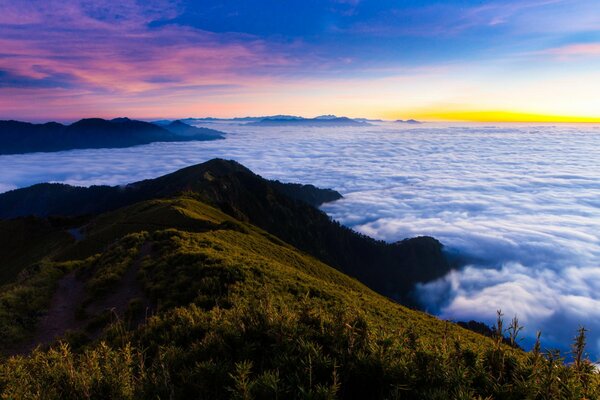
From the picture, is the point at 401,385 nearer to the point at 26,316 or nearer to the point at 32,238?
the point at 26,316

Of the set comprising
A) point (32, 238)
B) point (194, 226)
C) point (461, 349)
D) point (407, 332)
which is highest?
point (461, 349)

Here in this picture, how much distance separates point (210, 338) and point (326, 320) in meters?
2.41

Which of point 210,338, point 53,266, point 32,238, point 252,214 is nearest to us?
point 210,338

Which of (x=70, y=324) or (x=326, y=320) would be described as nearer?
(x=326, y=320)

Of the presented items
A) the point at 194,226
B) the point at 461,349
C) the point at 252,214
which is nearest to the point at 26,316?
the point at 461,349

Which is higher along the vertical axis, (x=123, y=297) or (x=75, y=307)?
(x=123, y=297)

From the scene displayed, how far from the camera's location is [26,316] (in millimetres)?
18391

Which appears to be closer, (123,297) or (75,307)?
(123,297)

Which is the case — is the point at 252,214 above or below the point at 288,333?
below

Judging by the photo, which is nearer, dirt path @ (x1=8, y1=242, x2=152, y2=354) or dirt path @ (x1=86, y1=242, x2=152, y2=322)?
dirt path @ (x1=8, y1=242, x2=152, y2=354)

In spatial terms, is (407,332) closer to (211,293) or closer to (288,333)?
(288,333)

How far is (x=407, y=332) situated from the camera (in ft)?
22.6

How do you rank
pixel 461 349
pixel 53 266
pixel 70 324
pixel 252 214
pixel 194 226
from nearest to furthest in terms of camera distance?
pixel 461 349 < pixel 70 324 < pixel 53 266 < pixel 194 226 < pixel 252 214

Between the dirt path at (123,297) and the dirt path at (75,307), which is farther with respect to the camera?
the dirt path at (123,297)
